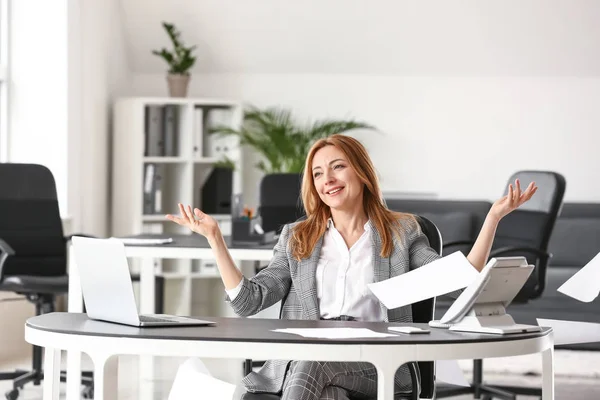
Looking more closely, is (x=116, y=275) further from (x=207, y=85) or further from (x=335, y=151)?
(x=207, y=85)

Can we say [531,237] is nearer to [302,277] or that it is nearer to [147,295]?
[147,295]

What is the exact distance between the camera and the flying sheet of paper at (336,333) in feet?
7.77

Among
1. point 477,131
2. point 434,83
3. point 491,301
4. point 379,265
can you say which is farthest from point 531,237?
point 491,301

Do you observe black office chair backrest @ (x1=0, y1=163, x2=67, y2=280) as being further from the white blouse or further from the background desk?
the background desk

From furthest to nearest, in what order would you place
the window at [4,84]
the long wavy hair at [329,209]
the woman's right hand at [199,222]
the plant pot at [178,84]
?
the plant pot at [178,84] < the window at [4,84] < the long wavy hair at [329,209] < the woman's right hand at [199,222]

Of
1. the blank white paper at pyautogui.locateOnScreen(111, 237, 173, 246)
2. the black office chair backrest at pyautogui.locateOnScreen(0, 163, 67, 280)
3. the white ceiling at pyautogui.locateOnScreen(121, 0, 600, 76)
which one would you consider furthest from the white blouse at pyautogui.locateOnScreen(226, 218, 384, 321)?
the white ceiling at pyautogui.locateOnScreen(121, 0, 600, 76)

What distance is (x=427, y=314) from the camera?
301 centimetres

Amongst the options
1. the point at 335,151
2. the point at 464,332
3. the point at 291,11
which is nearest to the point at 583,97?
the point at 291,11

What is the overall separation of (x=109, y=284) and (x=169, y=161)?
460 centimetres

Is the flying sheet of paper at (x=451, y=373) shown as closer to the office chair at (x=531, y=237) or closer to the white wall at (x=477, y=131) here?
the office chair at (x=531, y=237)

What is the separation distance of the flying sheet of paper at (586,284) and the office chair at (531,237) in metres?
2.04

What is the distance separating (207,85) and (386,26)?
1.34 meters

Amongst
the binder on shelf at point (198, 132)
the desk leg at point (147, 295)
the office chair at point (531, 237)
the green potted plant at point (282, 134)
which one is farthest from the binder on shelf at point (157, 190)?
the office chair at point (531, 237)

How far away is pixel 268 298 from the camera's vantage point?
2.95m
